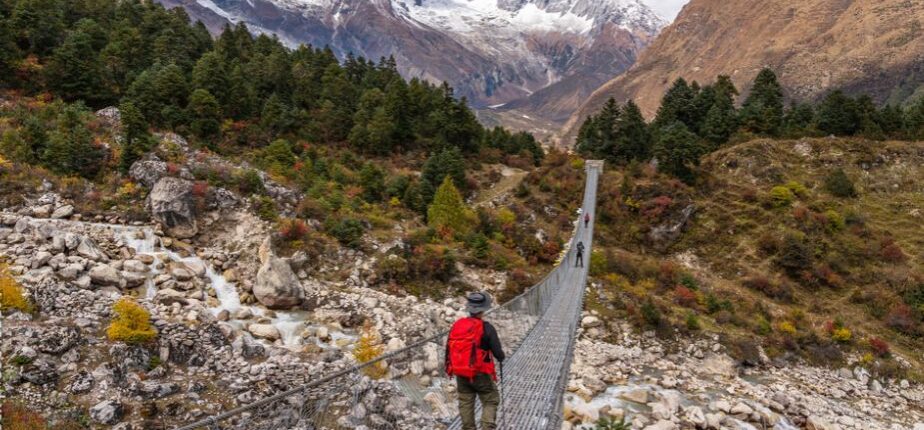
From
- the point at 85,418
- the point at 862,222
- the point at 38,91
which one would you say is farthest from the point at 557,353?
the point at 38,91

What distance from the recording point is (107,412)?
9.28 metres

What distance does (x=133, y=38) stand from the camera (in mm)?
29328

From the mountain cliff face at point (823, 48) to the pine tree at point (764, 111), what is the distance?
91.1 meters

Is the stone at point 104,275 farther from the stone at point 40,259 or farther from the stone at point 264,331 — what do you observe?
the stone at point 264,331

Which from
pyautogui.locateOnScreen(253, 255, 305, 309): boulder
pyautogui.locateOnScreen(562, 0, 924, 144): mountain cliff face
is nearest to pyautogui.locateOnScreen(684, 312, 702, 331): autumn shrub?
pyautogui.locateOnScreen(253, 255, 305, 309): boulder

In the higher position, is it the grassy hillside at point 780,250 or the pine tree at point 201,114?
the grassy hillside at point 780,250

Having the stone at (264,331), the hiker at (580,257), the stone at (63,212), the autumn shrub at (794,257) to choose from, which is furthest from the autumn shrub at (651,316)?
the stone at (63,212)

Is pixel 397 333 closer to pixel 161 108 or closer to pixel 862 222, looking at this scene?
pixel 161 108

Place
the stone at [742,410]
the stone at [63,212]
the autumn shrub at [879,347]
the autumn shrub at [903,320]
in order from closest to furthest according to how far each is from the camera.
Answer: the stone at [742,410] → the stone at [63,212] → the autumn shrub at [879,347] → the autumn shrub at [903,320]

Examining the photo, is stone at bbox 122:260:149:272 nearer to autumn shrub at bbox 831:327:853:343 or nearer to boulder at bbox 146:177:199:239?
boulder at bbox 146:177:199:239

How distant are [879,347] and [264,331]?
949 inches

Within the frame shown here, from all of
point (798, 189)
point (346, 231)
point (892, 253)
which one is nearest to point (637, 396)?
point (346, 231)

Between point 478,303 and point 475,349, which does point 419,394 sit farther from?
point 478,303

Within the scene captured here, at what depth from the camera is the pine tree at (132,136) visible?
20.2m
